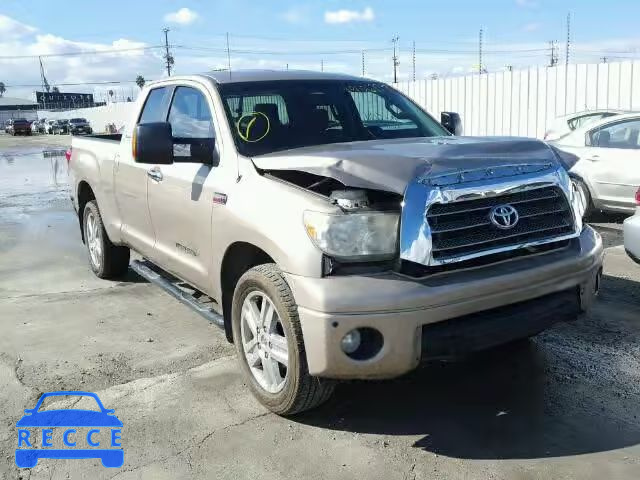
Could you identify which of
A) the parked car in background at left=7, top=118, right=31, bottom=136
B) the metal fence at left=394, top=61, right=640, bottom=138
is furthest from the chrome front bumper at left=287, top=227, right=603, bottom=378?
the parked car in background at left=7, top=118, right=31, bottom=136

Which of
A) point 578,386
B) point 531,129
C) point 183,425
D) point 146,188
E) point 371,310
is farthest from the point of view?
point 531,129

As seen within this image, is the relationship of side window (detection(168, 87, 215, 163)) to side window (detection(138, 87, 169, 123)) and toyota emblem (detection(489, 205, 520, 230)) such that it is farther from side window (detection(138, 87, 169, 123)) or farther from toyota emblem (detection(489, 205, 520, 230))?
toyota emblem (detection(489, 205, 520, 230))

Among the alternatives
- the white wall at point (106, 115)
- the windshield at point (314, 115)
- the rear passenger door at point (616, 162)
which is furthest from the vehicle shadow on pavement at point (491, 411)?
the white wall at point (106, 115)

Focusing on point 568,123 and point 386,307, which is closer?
point 386,307

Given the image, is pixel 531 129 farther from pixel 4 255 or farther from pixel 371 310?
pixel 371 310

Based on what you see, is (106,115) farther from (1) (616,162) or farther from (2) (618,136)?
(1) (616,162)

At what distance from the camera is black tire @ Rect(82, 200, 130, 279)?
6.33 m

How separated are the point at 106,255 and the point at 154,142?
2.69 meters

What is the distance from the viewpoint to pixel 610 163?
28.4 ft

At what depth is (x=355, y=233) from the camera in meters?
3.12

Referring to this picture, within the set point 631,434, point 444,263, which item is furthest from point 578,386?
point 444,263

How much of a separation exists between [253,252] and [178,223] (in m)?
0.99

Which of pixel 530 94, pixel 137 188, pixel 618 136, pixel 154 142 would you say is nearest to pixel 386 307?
pixel 154 142

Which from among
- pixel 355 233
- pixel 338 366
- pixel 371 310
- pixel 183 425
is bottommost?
pixel 183 425
